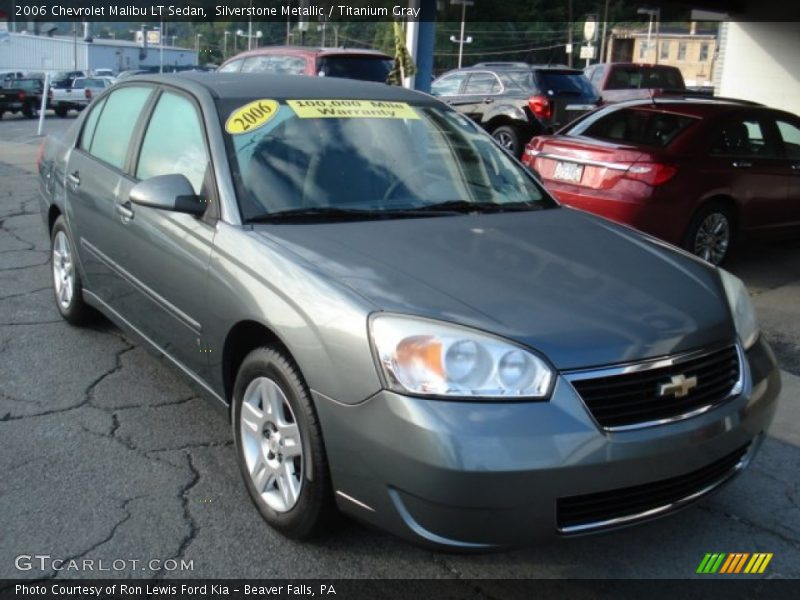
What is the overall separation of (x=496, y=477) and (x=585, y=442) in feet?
0.94

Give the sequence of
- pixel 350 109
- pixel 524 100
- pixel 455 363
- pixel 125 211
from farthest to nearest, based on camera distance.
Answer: pixel 524 100, pixel 125 211, pixel 350 109, pixel 455 363

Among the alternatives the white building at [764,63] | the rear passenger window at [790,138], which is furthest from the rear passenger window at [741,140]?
the white building at [764,63]

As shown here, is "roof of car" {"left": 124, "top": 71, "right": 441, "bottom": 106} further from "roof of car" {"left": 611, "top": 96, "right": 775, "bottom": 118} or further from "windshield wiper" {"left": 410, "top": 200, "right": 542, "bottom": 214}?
"roof of car" {"left": 611, "top": 96, "right": 775, "bottom": 118}

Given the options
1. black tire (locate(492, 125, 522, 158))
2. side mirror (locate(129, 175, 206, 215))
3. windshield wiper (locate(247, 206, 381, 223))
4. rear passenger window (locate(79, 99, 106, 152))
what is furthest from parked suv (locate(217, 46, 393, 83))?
windshield wiper (locate(247, 206, 381, 223))

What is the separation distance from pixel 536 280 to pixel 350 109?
1.43 m

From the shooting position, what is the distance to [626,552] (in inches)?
117

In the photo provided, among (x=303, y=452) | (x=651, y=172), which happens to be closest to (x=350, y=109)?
(x=303, y=452)

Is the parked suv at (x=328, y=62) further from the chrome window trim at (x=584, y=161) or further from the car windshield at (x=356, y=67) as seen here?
the chrome window trim at (x=584, y=161)

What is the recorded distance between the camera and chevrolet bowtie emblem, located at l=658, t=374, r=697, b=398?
2.56 metres

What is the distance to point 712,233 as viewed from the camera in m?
7.17

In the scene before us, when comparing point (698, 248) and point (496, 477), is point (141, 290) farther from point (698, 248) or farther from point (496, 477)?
point (698, 248)

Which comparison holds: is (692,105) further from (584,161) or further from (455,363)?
(455,363)

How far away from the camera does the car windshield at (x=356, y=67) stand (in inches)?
457

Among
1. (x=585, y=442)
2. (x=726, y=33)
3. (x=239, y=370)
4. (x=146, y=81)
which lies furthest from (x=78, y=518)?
(x=726, y=33)
